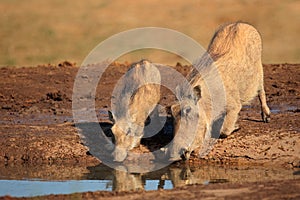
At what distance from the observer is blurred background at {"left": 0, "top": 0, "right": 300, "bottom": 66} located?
19.3 metres

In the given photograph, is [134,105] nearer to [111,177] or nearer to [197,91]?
[197,91]

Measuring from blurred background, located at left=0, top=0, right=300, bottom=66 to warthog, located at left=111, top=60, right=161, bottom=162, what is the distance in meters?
8.01

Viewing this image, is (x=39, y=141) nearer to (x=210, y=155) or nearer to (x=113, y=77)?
(x=210, y=155)

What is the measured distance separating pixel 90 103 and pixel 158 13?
435 inches

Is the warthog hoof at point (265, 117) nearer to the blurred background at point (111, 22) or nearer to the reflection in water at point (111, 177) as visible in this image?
the reflection in water at point (111, 177)

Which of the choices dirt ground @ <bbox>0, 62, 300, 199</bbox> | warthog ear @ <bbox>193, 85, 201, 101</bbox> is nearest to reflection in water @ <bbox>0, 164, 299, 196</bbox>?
dirt ground @ <bbox>0, 62, 300, 199</bbox>

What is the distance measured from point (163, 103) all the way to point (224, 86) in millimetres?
2680

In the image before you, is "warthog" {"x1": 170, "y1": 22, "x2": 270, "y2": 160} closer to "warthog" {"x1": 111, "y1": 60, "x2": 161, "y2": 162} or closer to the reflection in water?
the reflection in water

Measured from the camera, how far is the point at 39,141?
972cm

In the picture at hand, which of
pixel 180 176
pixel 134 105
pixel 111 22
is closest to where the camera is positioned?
pixel 180 176

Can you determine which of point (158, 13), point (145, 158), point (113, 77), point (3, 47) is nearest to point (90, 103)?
point (113, 77)

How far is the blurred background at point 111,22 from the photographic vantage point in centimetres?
1934

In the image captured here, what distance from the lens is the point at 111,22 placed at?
870 inches

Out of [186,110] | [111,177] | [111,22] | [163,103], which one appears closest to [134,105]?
[186,110]
